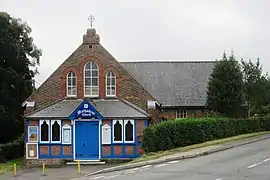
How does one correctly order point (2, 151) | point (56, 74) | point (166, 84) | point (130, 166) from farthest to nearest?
point (166, 84) < point (2, 151) < point (56, 74) < point (130, 166)

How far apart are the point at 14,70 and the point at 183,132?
17883 millimetres

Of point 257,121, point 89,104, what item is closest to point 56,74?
point 89,104

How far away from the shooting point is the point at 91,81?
125 feet

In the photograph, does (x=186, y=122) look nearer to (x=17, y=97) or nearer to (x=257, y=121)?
(x=257, y=121)

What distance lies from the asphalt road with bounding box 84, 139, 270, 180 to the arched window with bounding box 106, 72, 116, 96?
11149 millimetres

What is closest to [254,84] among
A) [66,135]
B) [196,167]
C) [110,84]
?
[110,84]

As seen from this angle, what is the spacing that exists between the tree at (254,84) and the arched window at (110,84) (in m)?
14.0

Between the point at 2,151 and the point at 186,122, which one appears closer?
the point at 186,122

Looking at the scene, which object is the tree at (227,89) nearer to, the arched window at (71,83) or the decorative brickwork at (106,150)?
the decorative brickwork at (106,150)

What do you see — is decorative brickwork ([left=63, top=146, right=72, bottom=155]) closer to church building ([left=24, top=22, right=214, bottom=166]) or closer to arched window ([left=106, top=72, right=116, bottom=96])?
church building ([left=24, top=22, right=214, bottom=166])

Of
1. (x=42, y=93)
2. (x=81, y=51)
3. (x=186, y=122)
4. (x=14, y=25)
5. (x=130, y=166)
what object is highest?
(x=14, y=25)

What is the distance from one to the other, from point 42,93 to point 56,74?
1.73 metres

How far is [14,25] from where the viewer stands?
149 ft

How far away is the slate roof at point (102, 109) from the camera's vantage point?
3572cm
